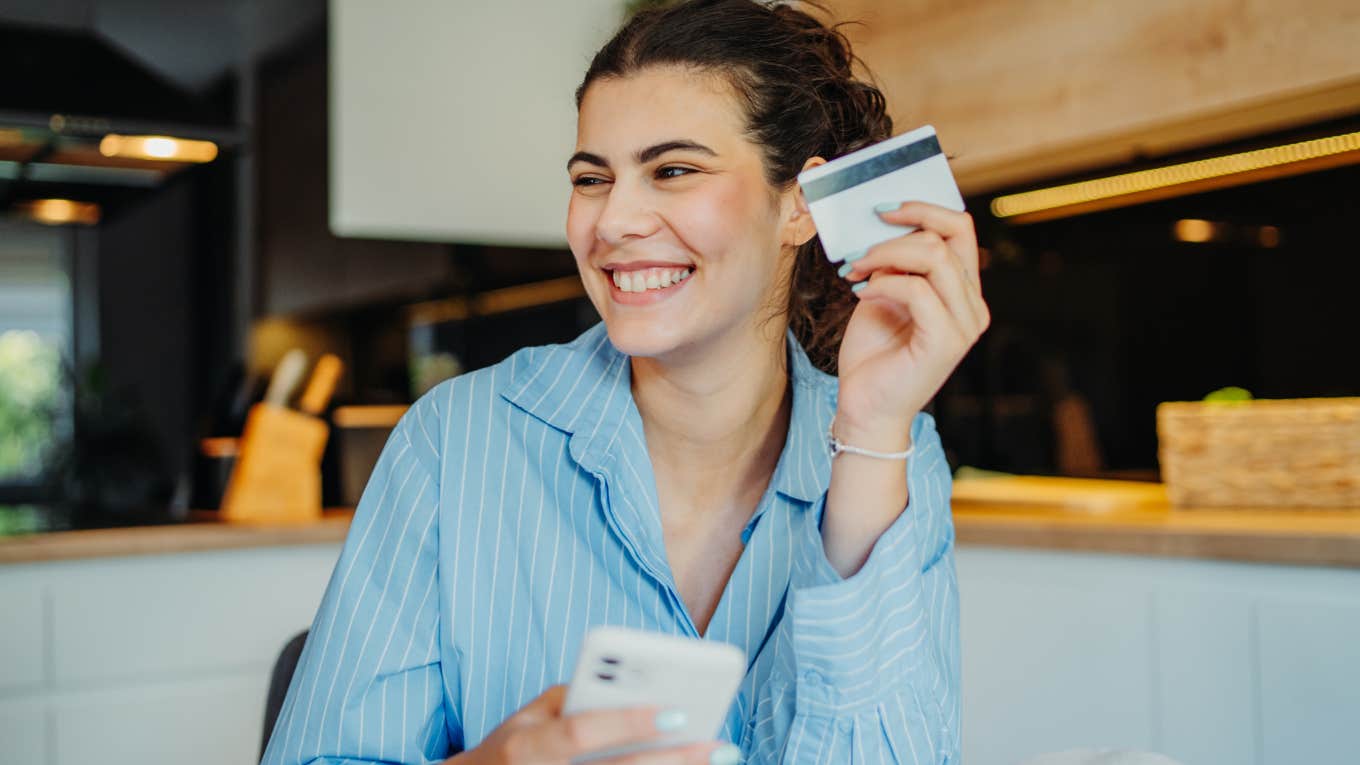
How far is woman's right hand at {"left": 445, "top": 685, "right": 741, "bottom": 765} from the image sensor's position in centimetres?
64

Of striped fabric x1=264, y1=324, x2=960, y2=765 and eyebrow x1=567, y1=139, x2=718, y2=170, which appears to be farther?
eyebrow x1=567, y1=139, x2=718, y2=170

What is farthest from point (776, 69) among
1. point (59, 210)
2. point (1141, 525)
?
point (59, 210)

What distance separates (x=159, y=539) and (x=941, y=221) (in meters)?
1.91

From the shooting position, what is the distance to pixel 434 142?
3.50 m

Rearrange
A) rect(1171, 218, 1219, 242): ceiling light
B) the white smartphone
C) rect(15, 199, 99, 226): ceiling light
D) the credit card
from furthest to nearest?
rect(15, 199, 99, 226): ceiling light < rect(1171, 218, 1219, 242): ceiling light < the credit card < the white smartphone

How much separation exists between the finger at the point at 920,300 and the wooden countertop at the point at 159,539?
66.8 inches

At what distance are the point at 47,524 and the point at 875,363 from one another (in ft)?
7.41

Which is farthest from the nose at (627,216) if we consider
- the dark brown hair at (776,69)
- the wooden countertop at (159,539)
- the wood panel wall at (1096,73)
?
the wooden countertop at (159,539)

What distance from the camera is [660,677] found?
2.06 ft

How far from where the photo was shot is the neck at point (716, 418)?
1225 mm

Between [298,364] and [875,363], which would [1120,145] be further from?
[298,364]

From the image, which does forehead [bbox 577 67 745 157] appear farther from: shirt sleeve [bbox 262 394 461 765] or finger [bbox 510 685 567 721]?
finger [bbox 510 685 567 721]

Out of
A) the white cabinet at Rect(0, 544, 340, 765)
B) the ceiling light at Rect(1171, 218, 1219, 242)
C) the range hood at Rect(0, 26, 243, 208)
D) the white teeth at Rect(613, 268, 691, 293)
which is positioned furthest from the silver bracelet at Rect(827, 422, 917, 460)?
the range hood at Rect(0, 26, 243, 208)

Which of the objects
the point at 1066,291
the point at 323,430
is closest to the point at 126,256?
the point at 323,430
